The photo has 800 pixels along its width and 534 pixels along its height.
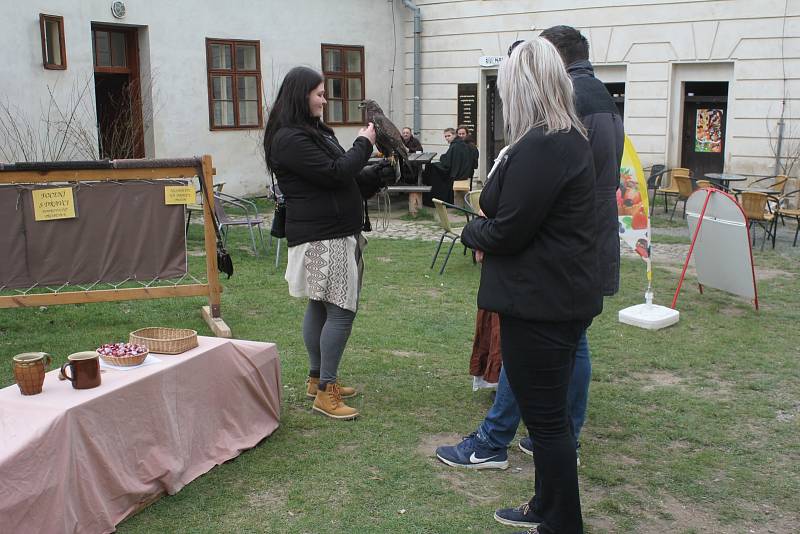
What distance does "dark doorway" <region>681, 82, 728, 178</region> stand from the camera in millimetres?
13742

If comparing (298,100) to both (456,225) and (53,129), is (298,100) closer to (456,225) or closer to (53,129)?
(456,225)

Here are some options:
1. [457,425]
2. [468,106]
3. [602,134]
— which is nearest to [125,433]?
[457,425]

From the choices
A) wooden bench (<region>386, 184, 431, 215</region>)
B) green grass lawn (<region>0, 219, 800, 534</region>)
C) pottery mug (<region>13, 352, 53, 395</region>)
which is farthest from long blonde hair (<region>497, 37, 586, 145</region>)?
wooden bench (<region>386, 184, 431, 215</region>)

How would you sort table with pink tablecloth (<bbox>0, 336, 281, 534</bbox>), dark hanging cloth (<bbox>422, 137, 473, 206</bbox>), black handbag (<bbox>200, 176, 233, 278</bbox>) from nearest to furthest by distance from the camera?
table with pink tablecloth (<bbox>0, 336, 281, 534</bbox>)
black handbag (<bbox>200, 176, 233, 278</bbox>)
dark hanging cloth (<bbox>422, 137, 473, 206</bbox>)

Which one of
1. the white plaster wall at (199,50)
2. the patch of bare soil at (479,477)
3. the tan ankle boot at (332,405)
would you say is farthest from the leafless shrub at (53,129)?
the patch of bare soil at (479,477)

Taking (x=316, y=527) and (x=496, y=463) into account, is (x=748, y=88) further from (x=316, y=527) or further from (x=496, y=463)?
(x=316, y=527)

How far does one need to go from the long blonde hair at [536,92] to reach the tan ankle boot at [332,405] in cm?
195

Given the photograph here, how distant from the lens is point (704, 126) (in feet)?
45.9

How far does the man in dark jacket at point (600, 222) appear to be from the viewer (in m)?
3.45

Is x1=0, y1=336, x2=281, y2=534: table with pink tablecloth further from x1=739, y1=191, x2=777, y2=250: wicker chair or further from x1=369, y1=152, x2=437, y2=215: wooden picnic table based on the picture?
x1=369, y1=152, x2=437, y2=215: wooden picnic table

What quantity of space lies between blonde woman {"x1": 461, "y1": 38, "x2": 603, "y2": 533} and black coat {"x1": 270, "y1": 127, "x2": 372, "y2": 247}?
1.25m

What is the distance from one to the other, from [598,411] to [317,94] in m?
2.20

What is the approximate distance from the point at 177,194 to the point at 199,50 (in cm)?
870

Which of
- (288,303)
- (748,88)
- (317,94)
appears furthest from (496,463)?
(748,88)
